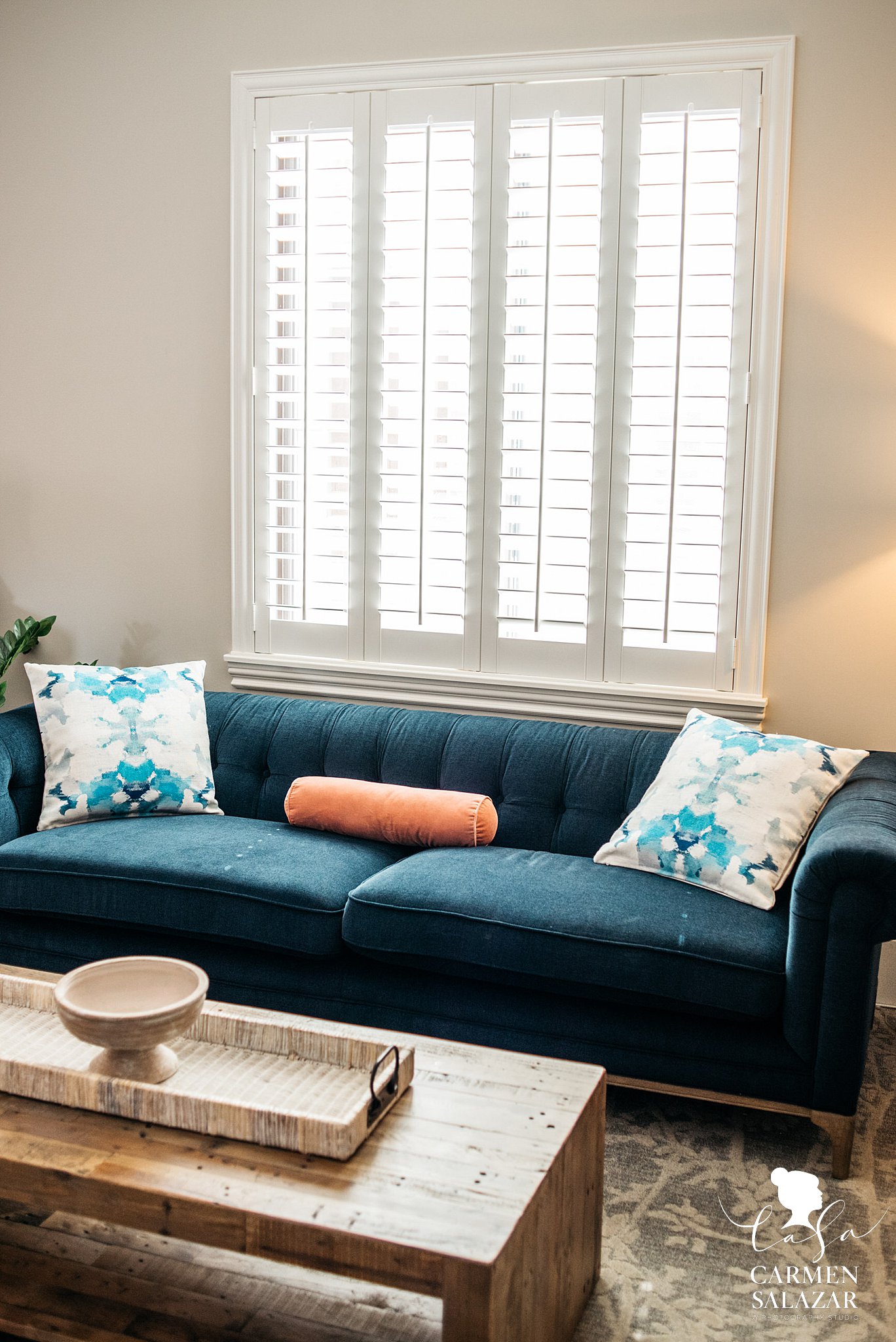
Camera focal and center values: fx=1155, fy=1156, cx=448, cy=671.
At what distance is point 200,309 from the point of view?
3.56 meters

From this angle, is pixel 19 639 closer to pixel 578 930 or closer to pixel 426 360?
pixel 426 360

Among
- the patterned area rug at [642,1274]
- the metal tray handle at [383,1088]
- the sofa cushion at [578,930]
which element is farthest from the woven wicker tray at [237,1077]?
the sofa cushion at [578,930]

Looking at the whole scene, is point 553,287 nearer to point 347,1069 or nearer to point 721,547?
point 721,547

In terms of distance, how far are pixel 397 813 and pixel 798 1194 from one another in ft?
4.01

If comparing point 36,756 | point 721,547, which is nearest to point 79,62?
point 36,756

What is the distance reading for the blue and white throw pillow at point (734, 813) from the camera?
252 centimetres

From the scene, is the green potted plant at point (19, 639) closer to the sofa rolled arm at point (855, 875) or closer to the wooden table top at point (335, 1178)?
the wooden table top at point (335, 1178)

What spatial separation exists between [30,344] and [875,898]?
120 inches

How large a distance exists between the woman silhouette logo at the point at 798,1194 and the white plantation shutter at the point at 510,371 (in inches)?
52.8

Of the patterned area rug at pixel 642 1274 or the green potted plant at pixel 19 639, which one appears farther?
the green potted plant at pixel 19 639

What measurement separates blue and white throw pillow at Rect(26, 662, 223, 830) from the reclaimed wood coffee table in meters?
1.40

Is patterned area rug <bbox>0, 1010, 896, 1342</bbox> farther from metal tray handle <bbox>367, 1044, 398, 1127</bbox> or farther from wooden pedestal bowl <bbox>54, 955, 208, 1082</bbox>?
metal tray handle <bbox>367, 1044, 398, 1127</bbox>

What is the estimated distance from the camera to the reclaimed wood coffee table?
4.69 ft

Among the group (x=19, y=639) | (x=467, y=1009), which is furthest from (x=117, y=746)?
(x=467, y=1009)
